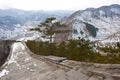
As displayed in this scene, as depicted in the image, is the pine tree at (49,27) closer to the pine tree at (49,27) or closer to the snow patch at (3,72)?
the pine tree at (49,27)

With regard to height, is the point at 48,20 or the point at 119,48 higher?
the point at 48,20

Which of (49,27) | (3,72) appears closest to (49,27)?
(49,27)

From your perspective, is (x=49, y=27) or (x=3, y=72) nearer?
(x=3, y=72)

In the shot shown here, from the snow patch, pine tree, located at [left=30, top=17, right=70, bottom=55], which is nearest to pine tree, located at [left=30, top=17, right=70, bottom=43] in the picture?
pine tree, located at [left=30, top=17, right=70, bottom=55]

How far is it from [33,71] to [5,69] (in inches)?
96.2

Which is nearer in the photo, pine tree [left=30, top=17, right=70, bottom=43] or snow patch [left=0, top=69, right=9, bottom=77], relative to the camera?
snow patch [left=0, top=69, right=9, bottom=77]

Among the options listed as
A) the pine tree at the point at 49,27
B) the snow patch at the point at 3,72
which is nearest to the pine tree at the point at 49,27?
the pine tree at the point at 49,27

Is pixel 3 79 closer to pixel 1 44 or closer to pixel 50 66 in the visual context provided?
pixel 50 66

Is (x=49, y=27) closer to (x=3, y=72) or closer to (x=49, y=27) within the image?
(x=49, y=27)

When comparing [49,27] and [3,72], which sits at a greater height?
[49,27]

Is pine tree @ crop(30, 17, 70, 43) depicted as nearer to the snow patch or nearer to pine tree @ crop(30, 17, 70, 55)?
pine tree @ crop(30, 17, 70, 55)

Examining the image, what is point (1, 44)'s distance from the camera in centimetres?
3238

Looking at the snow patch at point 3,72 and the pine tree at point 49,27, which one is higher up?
the pine tree at point 49,27

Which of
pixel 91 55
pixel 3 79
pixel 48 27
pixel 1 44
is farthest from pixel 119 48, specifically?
pixel 3 79
